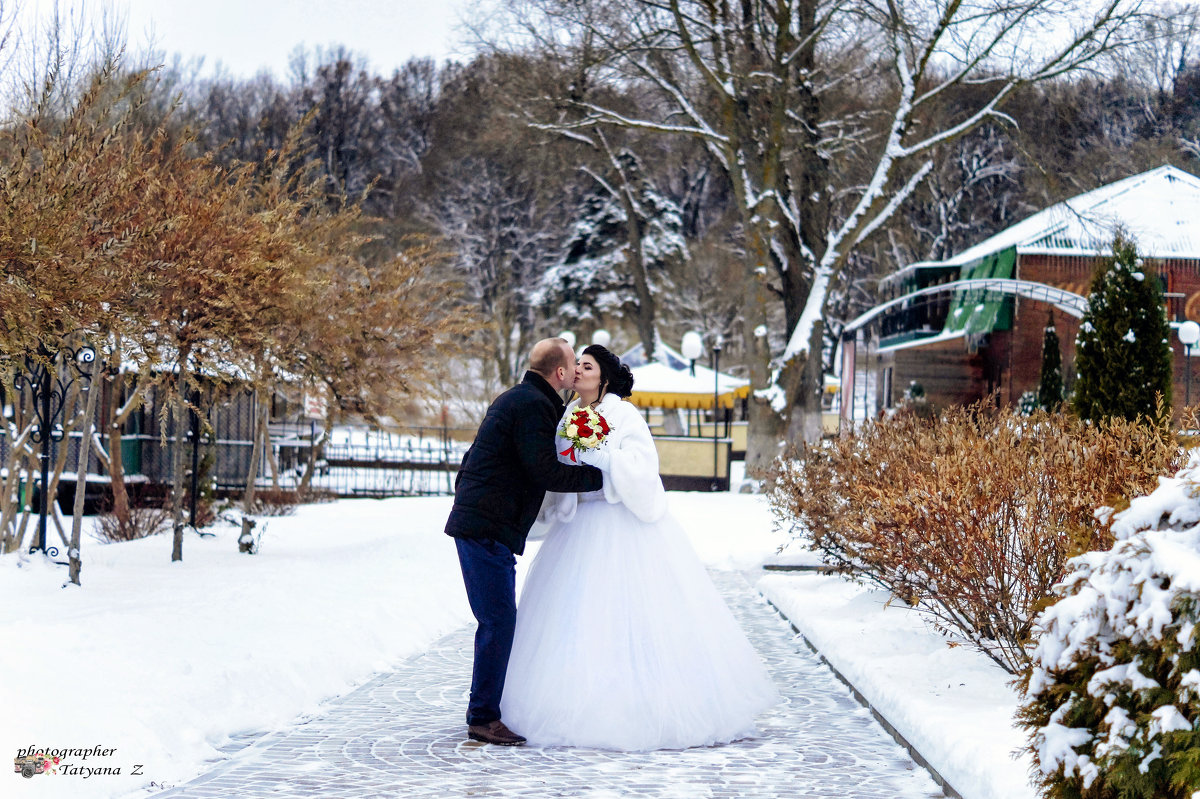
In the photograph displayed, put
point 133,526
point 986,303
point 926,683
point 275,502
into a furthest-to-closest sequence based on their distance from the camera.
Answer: point 986,303 < point 275,502 < point 133,526 < point 926,683

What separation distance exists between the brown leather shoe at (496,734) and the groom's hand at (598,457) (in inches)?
54.7

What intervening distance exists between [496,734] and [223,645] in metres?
2.28

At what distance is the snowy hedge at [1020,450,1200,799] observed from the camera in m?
3.47

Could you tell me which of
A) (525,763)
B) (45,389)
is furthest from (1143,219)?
(525,763)

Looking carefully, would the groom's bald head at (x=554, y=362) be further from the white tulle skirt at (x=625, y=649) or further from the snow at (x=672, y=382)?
the snow at (x=672, y=382)

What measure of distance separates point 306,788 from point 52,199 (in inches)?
196

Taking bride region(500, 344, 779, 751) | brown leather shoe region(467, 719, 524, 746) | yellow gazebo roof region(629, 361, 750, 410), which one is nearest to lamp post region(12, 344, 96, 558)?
bride region(500, 344, 779, 751)

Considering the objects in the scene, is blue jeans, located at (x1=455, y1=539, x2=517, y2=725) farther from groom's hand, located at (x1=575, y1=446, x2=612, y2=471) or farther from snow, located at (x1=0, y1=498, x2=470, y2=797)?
snow, located at (x1=0, y1=498, x2=470, y2=797)

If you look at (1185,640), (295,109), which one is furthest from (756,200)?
(295,109)

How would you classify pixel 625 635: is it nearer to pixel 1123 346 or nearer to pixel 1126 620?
pixel 1126 620

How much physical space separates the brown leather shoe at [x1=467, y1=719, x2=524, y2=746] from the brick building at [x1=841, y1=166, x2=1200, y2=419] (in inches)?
927

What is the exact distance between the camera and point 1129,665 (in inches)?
142

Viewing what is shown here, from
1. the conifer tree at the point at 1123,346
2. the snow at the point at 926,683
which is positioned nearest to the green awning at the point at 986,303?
the conifer tree at the point at 1123,346

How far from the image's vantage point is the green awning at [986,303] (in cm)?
3575
